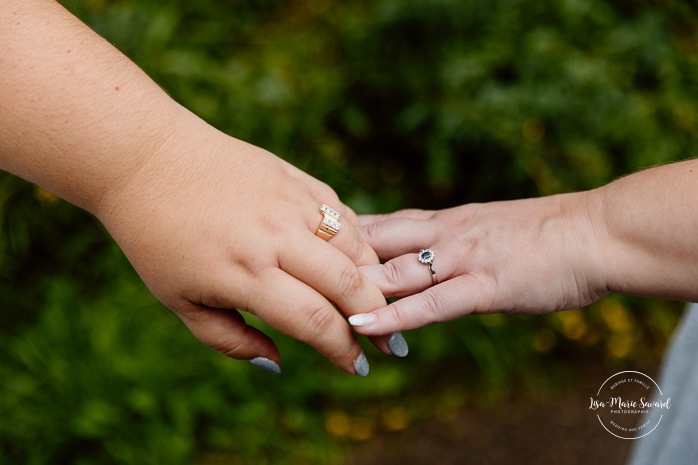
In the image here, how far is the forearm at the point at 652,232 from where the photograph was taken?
1.21m

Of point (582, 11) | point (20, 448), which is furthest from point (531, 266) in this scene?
point (20, 448)

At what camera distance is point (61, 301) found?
2.37 meters

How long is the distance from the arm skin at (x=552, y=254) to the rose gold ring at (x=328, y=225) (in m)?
0.14

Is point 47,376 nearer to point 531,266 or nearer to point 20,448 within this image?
point 20,448

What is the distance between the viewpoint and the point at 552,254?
137 centimetres

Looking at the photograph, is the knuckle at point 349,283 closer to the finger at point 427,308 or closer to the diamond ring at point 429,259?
the finger at point 427,308

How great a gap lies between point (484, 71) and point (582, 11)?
1.79ft

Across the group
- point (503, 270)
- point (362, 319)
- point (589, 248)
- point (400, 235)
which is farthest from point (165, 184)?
point (589, 248)

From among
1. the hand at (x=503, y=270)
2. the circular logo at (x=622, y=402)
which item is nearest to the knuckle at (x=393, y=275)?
the hand at (x=503, y=270)

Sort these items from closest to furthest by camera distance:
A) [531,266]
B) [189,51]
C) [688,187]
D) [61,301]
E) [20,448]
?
[688,187] → [531,266] → [20,448] → [61,301] → [189,51]

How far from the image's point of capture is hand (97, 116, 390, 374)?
1.27 m

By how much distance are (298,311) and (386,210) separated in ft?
4.57

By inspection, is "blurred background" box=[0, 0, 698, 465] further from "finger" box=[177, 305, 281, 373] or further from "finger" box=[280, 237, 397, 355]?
"finger" box=[280, 237, 397, 355]

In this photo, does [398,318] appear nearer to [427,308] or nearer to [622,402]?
[427,308]
